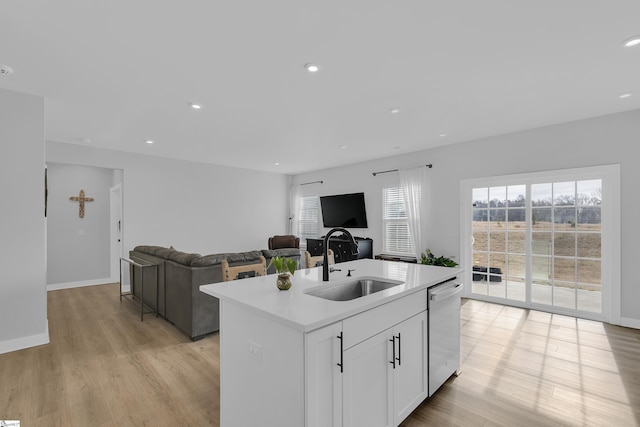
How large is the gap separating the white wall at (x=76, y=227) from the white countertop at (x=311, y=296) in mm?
5803

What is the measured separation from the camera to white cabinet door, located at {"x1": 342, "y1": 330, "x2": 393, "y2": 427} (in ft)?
4.75

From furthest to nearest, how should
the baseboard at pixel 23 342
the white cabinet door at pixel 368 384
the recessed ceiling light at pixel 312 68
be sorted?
1. the baseboard at pixel 23 342
2. the recessed ceiling light at pixel 312 68
3. the white cabinet door at pixel 368 384

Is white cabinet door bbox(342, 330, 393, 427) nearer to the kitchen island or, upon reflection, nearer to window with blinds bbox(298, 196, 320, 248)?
the kitchen island

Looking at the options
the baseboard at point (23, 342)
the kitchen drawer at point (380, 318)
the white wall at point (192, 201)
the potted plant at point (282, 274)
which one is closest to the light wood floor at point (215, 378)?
the baseboard at point (23, 342)

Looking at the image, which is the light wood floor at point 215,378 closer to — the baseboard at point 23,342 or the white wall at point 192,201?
the baseboard at point 23,342

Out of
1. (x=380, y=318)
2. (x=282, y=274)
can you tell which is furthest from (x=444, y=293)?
(x=282, y=274)

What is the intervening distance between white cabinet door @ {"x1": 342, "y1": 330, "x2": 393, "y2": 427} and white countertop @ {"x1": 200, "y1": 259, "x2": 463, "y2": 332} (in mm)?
210

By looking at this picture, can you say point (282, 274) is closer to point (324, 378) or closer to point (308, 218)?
point (324, 378)

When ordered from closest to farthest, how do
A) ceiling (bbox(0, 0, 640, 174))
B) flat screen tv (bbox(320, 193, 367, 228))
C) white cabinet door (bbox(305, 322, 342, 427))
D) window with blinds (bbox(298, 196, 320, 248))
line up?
white cabinet door (bbox(305, 322, 342, 427))
ceiling (bbox(0, 0, 640, 174))
flat screen tv (bbox(320, 193, 367, 228))
window with blinds (bbox(298, 196, 320, 248))

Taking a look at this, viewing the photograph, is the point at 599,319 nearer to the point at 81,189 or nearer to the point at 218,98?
the point at 218,98

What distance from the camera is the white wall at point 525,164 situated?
356cm

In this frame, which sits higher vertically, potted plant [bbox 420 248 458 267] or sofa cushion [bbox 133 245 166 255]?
sofa cushion [bbox 133 245 166 255]

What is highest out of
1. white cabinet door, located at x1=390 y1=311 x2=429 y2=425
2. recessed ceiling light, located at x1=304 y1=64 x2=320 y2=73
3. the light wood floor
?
recessed ceiling light, located at x1=304 y1=64 x2=320 y2=73

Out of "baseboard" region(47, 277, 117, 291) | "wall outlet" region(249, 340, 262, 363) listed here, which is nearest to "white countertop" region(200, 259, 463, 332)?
"wall outlet" region(249, 340, 262, 363)
